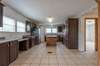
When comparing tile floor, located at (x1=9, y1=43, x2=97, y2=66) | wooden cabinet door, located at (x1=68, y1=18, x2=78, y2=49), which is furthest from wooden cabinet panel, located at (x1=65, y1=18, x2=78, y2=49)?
tile floor, located at (x1=9, y1=43, x2=97, y2=66)

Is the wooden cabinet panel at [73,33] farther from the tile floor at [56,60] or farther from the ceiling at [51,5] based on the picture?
the tile floor at [56,60]

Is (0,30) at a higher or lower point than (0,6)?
lower

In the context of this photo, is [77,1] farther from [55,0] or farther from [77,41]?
[77,41]

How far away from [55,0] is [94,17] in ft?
13.7

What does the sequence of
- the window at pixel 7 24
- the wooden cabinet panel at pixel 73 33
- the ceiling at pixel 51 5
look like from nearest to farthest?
the ceiling at pixel 51 5 < the window at pixel 7 24 < the wooden cabinet panel at pixel 73 33

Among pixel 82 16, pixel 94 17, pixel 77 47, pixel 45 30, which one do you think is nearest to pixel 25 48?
pixel 77 47

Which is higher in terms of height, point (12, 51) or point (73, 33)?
point (73, 33)

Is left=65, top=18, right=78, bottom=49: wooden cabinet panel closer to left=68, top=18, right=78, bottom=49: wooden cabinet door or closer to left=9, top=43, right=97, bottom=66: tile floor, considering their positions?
left=68, top=18, right=78, bottom=49: wooden cabinet door

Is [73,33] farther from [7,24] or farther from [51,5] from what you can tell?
[7,24]

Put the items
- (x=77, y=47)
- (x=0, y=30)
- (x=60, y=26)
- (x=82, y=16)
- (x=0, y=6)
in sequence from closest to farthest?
(x=0, y=6)
(x=0, y=30)
(x=82, y=16)
(x=77, y=47)
(x=60, y=26)

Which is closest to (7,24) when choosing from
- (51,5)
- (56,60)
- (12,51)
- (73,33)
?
(12,51)

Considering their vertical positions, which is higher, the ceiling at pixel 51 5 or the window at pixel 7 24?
the ceiling at pixel 51 5

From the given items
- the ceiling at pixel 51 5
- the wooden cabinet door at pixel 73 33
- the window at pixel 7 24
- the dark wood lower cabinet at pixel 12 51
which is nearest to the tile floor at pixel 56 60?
the dark wood lower cabinet at pixel 12 51

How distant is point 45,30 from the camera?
1766 cm
